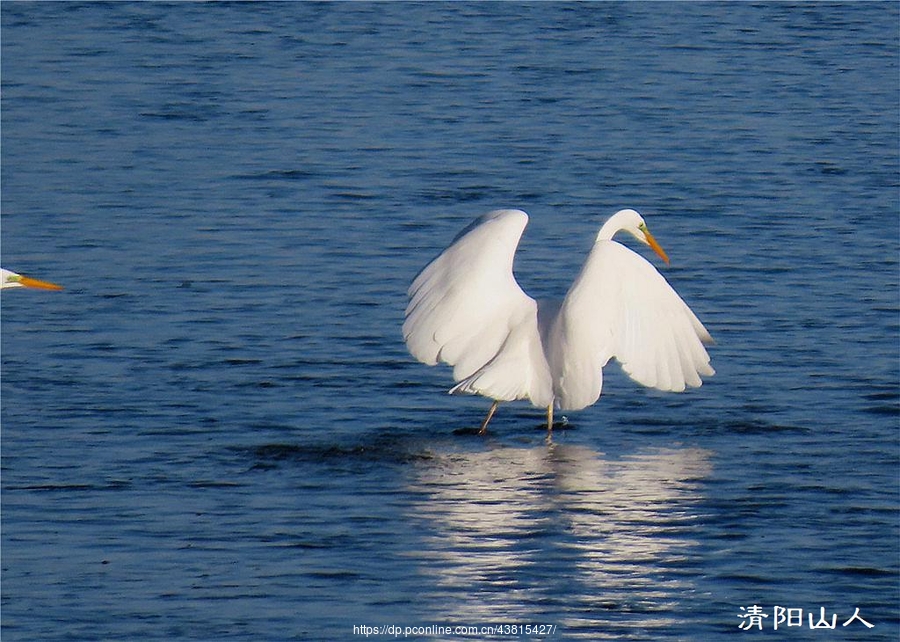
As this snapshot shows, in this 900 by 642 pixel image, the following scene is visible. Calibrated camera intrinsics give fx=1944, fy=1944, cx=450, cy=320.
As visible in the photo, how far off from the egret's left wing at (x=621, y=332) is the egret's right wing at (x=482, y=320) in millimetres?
198

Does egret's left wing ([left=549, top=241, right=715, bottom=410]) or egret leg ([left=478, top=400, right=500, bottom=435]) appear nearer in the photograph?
egret's left wing ([left=549, top=241, right=715, bottom=410])

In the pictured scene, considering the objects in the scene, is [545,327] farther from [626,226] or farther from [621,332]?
[626,226]

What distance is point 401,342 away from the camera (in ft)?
43.9

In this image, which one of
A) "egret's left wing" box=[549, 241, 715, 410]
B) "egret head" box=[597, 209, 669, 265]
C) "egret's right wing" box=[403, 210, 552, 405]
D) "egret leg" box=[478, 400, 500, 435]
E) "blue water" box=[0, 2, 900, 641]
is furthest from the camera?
"egret head" box=[597, 209, 669, 265]

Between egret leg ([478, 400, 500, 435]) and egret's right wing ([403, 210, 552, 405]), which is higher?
egret's right wing ([403, 210, 552, 405])

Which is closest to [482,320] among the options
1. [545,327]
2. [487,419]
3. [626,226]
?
[545,327]

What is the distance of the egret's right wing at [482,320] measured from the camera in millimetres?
10953

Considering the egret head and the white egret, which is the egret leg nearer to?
the white egret

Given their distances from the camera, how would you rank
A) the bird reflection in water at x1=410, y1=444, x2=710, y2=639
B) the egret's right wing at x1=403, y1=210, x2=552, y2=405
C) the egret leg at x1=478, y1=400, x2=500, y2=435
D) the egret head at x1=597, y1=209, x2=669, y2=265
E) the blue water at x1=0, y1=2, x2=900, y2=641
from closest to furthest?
1. the bird reflection in water at x1=410, y1=444, x2=710, y2=639
2. the blue water at x1=0, y1=2, x2=900, y2=641
3. the egret's right wing at x1=403, y1=210, x2=552, y2=405
4. the egret leg at x1=478, y1=400, x2=500, y2=435
5. the egret head at x1=597, y1=209, x2=669, y2=265

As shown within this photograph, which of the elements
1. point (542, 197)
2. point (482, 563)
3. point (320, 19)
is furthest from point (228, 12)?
point (482, 563)

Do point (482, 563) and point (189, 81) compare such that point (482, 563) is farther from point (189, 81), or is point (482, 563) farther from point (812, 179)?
point (189, 81)

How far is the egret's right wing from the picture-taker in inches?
431

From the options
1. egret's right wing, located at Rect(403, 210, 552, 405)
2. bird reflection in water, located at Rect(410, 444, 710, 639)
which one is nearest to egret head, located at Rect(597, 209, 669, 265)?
egret's right wing, located at Rect(403, 210, 552, 405)

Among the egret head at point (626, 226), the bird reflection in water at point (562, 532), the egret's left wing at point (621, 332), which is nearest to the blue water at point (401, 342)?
the bird reflection in water at point (562, 532)
